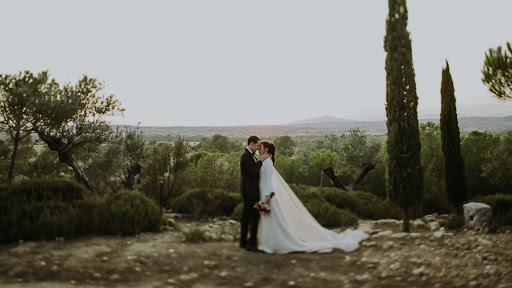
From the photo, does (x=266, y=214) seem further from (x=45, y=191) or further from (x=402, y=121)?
(x=45, y=191)

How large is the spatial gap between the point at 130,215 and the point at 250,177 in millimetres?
3295

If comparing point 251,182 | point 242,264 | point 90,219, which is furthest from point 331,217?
point 90,219

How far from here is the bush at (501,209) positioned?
1054 centimetres

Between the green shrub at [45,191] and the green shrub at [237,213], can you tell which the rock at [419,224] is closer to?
the green shrub at [237,213]

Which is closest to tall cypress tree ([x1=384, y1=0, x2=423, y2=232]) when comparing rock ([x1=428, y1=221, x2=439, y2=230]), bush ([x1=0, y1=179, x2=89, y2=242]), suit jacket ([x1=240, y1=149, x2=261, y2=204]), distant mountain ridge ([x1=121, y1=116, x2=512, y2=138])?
rock ([x1=428, y1=221, x2=439, y2=230])

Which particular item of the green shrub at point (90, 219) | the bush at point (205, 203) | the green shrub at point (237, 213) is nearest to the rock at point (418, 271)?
the green shrub at point (237, 213)

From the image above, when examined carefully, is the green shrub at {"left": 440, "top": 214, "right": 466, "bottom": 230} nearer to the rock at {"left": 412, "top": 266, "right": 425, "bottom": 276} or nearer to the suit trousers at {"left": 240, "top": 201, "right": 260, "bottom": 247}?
the rock at {"left": 412, "top": 266, "right": 425, "bottom": 276}

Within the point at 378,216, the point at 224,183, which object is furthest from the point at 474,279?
the point at 224,183

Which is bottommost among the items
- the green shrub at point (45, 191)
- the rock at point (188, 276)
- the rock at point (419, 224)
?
the rock at point (419, 224)

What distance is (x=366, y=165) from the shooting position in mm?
22547

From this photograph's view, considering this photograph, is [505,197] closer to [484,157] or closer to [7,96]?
[484,157]

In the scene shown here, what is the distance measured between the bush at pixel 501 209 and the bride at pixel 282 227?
12.6ft

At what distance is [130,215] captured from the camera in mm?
10320

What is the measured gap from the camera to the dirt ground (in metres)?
7.03
